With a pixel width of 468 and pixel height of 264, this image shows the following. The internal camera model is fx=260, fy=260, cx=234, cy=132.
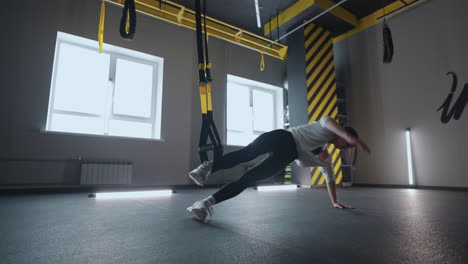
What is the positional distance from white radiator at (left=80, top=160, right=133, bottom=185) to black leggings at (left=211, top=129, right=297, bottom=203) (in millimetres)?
3225

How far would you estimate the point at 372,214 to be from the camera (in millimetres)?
2037

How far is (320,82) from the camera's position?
5.61 meters

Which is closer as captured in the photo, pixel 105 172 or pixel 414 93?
pixel 105 172

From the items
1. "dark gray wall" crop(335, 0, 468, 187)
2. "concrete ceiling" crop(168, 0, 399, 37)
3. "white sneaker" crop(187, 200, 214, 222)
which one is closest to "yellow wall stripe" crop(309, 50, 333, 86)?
"concrete ceiling" crop(168, 0, 399, 37)

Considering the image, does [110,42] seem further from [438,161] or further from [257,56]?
[438,161]

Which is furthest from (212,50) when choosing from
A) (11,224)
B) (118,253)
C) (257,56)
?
(118,253)

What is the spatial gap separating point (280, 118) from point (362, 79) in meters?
2.24

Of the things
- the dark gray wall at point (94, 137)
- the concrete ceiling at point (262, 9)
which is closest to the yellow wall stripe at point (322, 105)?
the concrete ceiling at point (262, 9)

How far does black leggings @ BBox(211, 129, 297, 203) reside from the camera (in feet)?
5.70

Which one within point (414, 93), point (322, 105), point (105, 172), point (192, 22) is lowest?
point (105, 172)

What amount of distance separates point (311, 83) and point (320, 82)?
0.82ft

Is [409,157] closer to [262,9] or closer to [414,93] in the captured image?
[414,93]

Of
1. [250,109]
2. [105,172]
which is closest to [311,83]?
[250,109]

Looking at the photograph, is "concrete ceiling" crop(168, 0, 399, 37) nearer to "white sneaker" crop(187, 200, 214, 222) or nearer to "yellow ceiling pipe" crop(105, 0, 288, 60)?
"yellow ceiling pipe" crop(105, 0, 288, 60)
